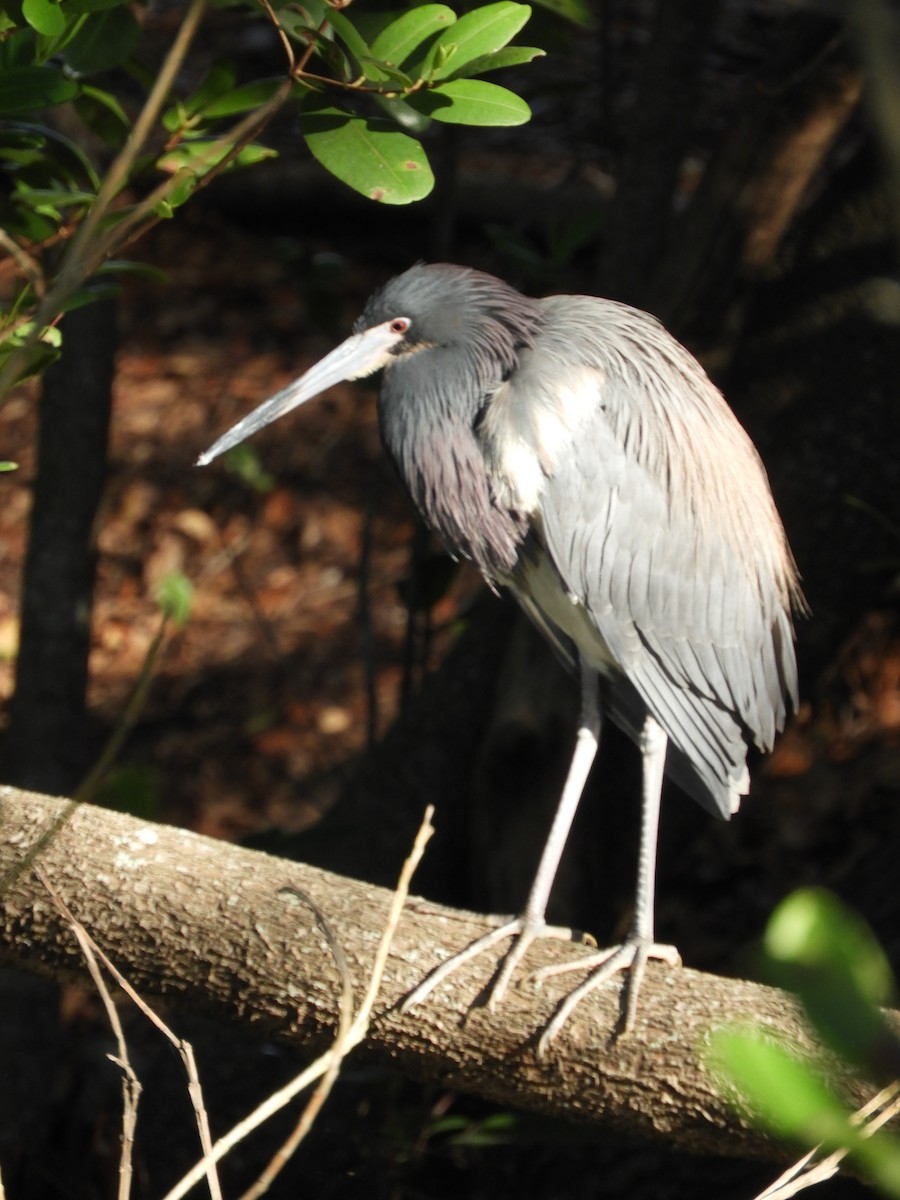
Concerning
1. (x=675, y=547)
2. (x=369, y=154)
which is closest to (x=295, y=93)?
(x=369, y=154)

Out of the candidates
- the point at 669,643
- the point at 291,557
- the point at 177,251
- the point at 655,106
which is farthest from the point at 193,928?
the point at 177,251

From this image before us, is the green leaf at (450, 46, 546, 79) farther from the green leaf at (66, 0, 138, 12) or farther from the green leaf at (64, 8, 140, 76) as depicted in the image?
the green leaf at (64, 8, 140, 76)

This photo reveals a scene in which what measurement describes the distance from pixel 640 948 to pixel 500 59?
1363 millimetres

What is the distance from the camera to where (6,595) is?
18.3 feet

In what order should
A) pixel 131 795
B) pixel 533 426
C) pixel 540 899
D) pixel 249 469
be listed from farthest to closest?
pixel 249 469
pixel 131 795
pixel 540 899
pixel 533 426

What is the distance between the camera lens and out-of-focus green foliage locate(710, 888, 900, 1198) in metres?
0.54

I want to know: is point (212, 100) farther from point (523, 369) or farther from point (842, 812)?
point (842, 812)

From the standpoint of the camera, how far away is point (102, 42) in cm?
177

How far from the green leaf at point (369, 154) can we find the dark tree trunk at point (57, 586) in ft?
5.50

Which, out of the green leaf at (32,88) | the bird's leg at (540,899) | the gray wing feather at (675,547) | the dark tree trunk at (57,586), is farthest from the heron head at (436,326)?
the dark tree trunk at (57,586)

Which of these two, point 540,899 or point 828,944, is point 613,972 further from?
point 828,944

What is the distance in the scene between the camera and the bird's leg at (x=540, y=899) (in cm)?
192

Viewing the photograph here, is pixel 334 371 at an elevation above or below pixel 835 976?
below

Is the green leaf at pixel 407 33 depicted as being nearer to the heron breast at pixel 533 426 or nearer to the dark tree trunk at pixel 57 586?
the heron breast at pixel 533 426
